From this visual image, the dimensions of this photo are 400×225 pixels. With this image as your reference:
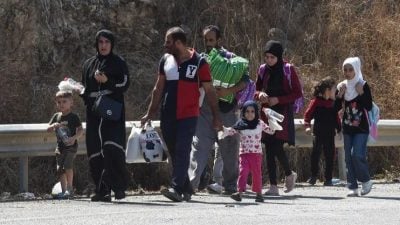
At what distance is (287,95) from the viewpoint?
1217 centimetres

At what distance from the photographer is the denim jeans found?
12.1 meters

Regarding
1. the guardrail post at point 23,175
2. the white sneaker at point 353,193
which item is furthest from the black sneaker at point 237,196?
the guardrail post at point 23,175

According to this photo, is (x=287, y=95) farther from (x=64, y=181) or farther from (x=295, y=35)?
(x=295, y=35)

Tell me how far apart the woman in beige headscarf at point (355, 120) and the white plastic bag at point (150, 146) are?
240 cm

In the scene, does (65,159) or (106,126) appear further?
(65,159)

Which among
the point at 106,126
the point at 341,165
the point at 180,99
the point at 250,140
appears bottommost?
the point at 341,165

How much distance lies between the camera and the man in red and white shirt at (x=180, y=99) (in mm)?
10812

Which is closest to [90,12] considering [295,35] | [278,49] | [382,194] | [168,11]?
[168,11]

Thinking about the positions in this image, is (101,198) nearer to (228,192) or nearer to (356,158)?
(228,192)

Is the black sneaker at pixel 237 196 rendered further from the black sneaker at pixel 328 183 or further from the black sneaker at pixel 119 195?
the black sneaker at pixel 328 183

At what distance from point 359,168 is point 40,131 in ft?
12.8

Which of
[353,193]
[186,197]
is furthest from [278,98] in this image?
[186,197]

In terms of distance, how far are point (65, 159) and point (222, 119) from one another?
196 cm

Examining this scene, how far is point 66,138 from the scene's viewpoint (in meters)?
11.6
